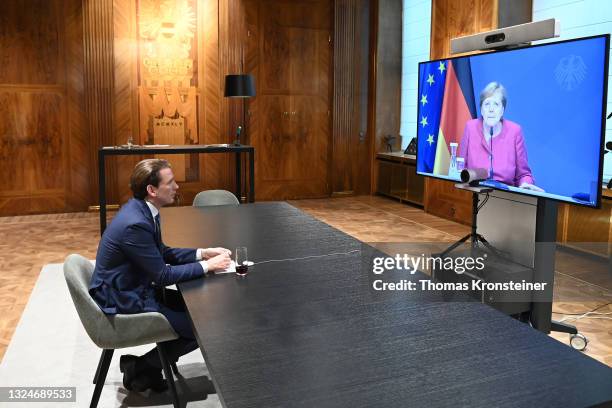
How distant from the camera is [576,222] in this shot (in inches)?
216

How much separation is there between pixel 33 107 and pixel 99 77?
0.90 m

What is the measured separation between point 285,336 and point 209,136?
6741mm

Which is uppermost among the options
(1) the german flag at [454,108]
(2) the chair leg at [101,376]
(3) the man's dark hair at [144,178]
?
(1) the german flag at [454,108]

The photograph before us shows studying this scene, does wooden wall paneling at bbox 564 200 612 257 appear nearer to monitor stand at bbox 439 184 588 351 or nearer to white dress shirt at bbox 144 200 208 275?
monitor stand at bbox 439 184 588 351

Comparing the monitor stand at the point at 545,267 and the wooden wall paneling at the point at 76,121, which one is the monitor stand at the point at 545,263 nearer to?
the monitor stand at the point at 545,267

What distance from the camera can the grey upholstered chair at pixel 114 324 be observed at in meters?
2.43

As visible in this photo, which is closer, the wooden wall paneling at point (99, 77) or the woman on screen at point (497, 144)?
the woman on screen at point (497, 144)

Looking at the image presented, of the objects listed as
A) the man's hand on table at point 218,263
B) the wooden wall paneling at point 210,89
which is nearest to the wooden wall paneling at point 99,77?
the wooden wall paneling at point 210,89

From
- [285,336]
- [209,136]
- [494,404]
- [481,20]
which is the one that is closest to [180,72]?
[209,136]

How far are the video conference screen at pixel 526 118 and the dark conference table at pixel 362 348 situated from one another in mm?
1496

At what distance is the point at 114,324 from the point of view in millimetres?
2494

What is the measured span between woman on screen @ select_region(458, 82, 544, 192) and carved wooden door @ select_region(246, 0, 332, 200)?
15.6 feet

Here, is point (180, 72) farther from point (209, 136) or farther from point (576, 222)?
point (576, 222)

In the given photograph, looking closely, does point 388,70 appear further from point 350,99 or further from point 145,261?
point 145,261
